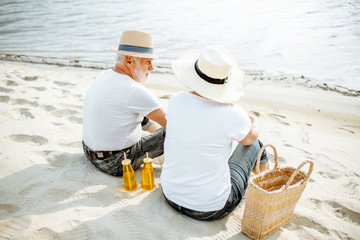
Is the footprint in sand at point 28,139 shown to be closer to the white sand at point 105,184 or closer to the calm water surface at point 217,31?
the white sand at point 105,184

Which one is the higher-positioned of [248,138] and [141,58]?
[141,58]

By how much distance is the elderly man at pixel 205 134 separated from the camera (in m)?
1.78

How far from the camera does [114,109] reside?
236 centimetres

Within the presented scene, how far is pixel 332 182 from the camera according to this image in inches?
110

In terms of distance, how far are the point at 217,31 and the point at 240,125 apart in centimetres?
1086

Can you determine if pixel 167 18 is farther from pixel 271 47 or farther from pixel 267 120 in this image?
pixel 267 120

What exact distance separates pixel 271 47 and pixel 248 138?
8.18 m

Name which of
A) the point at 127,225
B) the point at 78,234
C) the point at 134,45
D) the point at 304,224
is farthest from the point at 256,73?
the point at 78,234

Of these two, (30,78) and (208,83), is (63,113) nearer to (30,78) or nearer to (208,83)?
(30,78)

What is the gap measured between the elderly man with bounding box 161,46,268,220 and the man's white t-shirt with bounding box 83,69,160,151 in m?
0.46

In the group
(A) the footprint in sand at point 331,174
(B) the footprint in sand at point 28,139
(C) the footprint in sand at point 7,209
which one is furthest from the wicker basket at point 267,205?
(B) the footprint in sand at point 28,139

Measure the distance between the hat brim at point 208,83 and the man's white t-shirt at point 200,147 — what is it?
0.20 feet

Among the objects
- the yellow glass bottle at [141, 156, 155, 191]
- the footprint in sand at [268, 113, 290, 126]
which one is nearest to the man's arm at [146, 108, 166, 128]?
the yellow glass bottle at [141, 156, 155, 191]

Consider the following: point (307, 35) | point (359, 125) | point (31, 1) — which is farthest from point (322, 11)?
point (31, 1)
